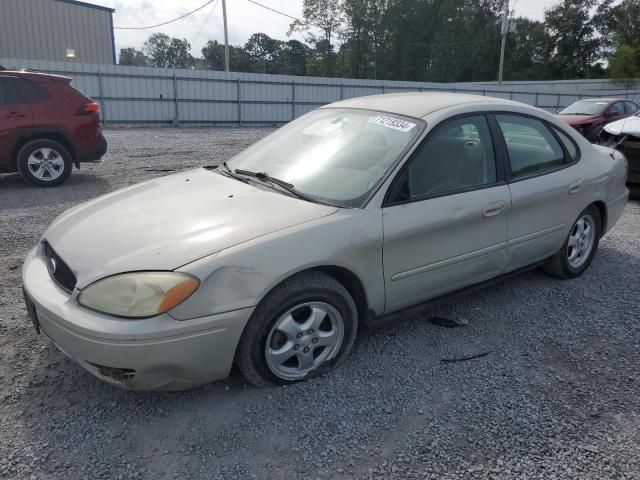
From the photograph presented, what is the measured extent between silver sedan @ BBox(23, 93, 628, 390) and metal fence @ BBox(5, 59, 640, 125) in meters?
16.1

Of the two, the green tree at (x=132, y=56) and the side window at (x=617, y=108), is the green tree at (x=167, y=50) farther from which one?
the side window at (x=617, y=108)

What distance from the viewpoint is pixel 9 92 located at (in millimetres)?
7250

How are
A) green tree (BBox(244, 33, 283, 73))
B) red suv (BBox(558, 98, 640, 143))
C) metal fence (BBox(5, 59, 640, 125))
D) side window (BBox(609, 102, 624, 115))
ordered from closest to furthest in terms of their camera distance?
red suv (BBox(558, 98, 640, 143))
side window (BBox(609, 102, 624, 115))
metal fence (BBox(5, 59, 640, 125))
green tree (BBox(244, 33, 283, 73))

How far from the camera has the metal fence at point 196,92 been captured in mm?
17609

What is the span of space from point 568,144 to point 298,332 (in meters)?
2.84

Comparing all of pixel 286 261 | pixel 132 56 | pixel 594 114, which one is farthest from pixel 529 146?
pixel 132 56

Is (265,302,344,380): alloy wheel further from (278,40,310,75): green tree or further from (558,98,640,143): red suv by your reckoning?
(278,40,310,75): green tree

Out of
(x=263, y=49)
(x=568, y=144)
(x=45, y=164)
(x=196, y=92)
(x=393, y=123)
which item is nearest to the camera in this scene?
(x=393, y=123)

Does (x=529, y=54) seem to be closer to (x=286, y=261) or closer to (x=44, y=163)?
(x=44, y=163)

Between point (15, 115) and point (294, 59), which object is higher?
point (294, 59)

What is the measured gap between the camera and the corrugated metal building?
25344 millimetres

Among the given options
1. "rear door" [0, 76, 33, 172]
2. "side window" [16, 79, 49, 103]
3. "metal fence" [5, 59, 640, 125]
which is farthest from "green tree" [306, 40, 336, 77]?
"rear door" [0, 76, 33, 172]

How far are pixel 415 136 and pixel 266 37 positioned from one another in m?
82.2

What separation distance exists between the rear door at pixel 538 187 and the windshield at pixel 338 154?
35.8 inches
